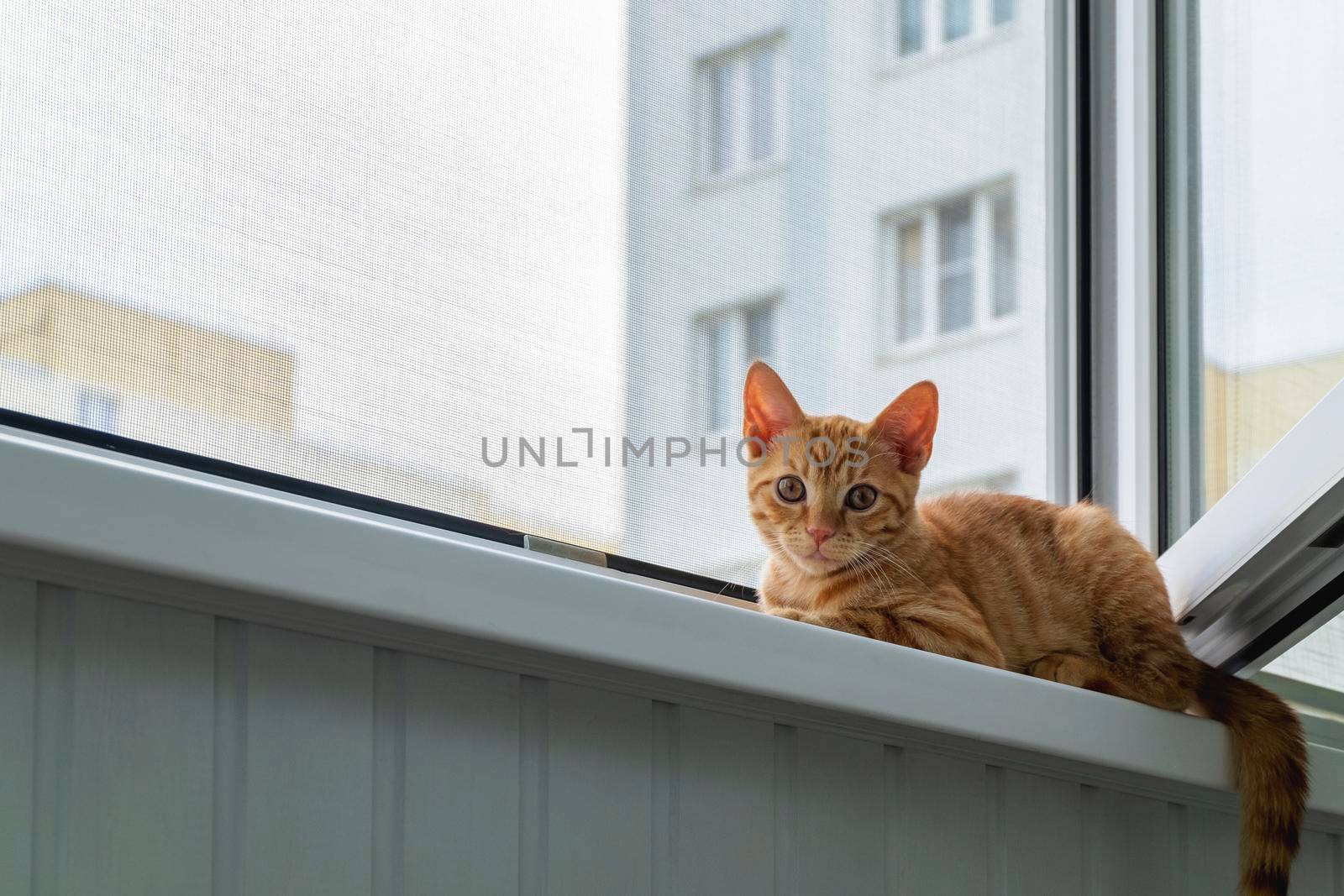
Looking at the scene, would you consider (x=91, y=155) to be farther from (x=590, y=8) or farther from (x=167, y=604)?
(x=590, y=8)

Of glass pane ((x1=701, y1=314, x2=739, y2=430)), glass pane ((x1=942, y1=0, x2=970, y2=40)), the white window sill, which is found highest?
glass pane ((x1=942, y1=0, x2=970, y2=40))

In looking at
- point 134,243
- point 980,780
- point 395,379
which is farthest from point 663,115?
point 980,780

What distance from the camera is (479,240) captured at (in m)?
1.12

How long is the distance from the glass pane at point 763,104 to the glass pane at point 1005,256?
1.30 feet

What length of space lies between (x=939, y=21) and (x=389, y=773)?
1.20m

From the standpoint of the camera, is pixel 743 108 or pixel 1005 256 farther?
pixel 1005 256

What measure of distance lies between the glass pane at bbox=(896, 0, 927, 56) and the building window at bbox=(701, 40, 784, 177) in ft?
0.72

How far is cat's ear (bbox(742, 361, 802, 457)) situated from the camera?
Answer: 1.19m

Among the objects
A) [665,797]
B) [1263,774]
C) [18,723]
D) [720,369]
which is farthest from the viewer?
[720,369]

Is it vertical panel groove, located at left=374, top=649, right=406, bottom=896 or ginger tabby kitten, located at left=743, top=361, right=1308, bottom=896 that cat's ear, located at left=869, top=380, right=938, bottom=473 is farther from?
vertical panel groove, located at left=374, top=649, right=406, bottom=896

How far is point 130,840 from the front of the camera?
68cm

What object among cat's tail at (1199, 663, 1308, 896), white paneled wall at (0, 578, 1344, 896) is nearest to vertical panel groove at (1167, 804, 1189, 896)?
cat's tail at (1199, 663, 1308, 896)

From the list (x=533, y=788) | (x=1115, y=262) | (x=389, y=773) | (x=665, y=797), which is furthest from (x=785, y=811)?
(x=1115, y=262)

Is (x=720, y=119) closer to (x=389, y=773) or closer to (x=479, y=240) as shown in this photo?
(x=479, y=240)
